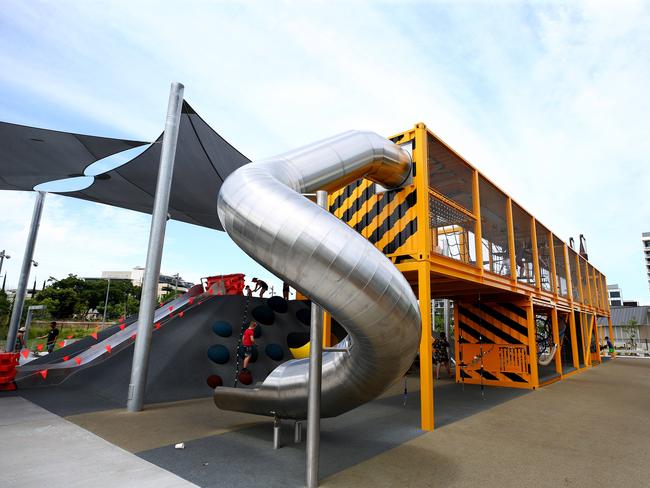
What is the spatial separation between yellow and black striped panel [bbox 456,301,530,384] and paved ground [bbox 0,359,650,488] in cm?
301

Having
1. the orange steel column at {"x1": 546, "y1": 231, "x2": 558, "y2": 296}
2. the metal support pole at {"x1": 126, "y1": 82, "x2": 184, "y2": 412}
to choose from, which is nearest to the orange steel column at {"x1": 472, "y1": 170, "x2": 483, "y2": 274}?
the metal support pole at {"x1": 126, "y1": 82, "x2": 184, "y2": 412}

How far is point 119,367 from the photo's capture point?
9.13 meters

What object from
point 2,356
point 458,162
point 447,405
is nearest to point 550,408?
point 447,405

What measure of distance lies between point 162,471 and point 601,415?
27.1 ft

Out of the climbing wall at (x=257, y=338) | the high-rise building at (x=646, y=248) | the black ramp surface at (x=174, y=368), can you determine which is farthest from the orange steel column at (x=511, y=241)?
the high-rise building at (x=646, y=248)

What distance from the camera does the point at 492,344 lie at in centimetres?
1183

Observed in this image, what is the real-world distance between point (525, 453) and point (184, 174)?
10830 millimetres

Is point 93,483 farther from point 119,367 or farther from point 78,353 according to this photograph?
point 78,353

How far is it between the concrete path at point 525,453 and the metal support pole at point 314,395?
27cm

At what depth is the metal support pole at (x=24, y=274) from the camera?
12.3m

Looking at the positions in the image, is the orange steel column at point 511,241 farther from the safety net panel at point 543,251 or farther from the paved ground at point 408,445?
the paved ground at point 408,445

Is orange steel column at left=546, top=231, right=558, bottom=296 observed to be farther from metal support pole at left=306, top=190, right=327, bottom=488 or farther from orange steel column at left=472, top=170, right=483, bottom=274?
metal support pole at left=306, top=190, right=327, bottom=488

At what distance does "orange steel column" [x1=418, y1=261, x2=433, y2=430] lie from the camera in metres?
6.11

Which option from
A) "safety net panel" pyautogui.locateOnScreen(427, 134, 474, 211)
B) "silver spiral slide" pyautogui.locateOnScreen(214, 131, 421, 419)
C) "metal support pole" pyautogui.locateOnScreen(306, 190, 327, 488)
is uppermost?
"safety net panel" pyautogui.locateOnScreen(427, 134, 474, 211)
